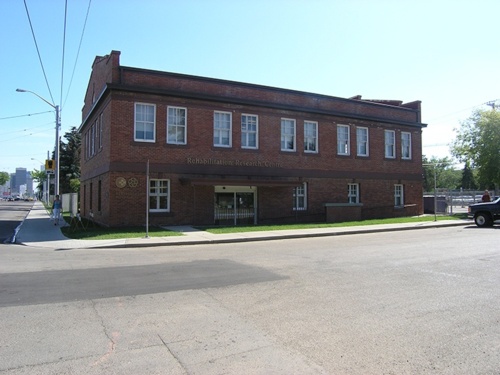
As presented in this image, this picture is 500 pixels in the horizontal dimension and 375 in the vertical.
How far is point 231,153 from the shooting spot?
73.9 feet

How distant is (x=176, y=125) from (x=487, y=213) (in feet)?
55.9

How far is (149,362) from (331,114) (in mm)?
23516

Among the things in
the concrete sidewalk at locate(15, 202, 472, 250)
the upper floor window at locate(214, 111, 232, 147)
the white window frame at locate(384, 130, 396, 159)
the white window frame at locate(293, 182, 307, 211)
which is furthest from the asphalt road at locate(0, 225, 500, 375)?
the white window frame at locate(384, 130, 396, 159)

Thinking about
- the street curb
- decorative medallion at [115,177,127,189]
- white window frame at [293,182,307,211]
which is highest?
decorative medallion at [115,177,127,189]

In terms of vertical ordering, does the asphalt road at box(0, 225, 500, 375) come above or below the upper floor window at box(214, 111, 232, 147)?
below

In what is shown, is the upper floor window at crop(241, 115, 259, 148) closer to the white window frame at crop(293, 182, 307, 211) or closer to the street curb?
the white window frame at crop(293, 182, 307, 211)

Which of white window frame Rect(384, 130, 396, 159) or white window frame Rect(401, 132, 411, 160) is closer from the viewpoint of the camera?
white window frame Rect(384, 130, 396, 159)

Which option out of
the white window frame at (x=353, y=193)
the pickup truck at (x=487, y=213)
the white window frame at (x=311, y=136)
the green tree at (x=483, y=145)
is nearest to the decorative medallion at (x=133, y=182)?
the white window frame at (x=311, y=136)

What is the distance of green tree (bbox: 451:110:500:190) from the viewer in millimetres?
32438

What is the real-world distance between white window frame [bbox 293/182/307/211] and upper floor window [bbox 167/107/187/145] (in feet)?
25.1

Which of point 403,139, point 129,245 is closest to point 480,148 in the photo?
point 403,139

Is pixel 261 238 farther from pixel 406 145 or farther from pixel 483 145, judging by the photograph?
pixel 483 145

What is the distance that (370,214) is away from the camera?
1093 inches

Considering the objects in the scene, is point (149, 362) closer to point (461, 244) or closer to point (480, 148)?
point (461, 244)
